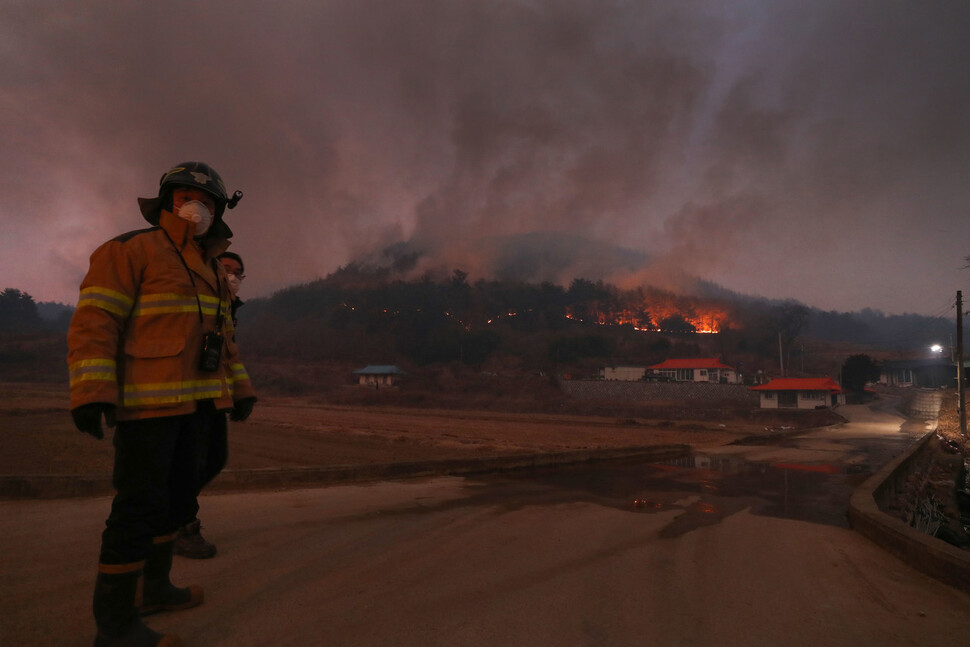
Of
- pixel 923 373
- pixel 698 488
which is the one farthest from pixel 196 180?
pixel 923 373

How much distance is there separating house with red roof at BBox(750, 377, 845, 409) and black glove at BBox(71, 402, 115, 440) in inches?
2277

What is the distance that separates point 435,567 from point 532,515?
186 cm

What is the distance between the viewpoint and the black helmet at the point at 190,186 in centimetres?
246

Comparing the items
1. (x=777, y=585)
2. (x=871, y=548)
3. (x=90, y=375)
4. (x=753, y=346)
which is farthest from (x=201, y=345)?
(x=753, y=346)

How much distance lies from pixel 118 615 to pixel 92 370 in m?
0.88

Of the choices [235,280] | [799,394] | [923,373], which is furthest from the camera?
[923,373]

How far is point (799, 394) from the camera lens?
51344 millimetres

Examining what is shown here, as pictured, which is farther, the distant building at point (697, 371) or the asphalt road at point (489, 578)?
the distant building at point (697, 371)

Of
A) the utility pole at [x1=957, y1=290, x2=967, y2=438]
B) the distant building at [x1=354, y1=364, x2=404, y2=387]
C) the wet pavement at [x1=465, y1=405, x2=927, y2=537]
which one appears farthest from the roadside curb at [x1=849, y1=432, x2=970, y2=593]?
the distant building at [x1=354, y1=364, x2=404, y2=387]

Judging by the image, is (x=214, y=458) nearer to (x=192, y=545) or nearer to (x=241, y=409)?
(x=241, y=409)

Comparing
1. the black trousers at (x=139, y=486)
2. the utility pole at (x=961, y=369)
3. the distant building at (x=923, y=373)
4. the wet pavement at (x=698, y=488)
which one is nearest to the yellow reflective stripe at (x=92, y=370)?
the black trousers at (x=139, y=486)

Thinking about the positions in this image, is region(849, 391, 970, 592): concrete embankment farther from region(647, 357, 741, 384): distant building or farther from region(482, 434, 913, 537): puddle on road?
region(647, 357, 741, 384): distant building

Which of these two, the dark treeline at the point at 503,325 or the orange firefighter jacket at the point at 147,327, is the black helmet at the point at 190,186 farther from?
the dark treeline at the point at 503,325

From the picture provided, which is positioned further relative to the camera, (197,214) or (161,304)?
(197,214)
